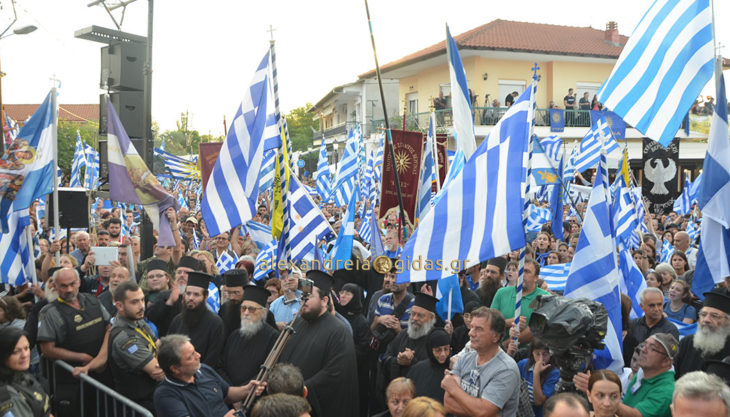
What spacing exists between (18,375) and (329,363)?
7.80ft

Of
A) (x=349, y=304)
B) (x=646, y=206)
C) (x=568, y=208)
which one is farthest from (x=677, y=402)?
(x=568, y=208)

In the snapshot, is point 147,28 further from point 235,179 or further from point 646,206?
point 646,206

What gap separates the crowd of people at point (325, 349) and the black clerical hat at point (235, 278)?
11mm

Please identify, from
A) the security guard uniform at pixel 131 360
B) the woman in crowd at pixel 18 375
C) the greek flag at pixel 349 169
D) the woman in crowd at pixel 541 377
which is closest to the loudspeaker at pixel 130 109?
the security guard uniform at pixel 131 360

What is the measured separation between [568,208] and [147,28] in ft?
40.7

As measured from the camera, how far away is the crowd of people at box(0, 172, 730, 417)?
14.3 ft

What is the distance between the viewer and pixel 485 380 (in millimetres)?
4363

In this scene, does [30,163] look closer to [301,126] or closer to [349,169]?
[349,169]

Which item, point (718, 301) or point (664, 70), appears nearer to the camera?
point (718, 301)

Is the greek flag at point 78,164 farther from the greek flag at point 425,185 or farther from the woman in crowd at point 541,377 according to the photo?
the woman in crowd at point 541,377

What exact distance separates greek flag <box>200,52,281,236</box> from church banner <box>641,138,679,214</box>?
30.5 ft

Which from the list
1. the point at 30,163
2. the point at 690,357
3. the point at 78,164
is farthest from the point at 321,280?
the point at 78,164

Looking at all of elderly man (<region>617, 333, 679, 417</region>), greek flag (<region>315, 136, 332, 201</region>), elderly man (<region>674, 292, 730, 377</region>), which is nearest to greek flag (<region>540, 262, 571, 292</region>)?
elderly man (<region>674, 292, 730, 377</region>)

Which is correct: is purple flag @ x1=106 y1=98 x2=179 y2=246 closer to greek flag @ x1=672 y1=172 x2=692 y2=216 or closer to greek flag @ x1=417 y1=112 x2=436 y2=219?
greek flag @ x1=417 y1=112 x2=436 y2=219
